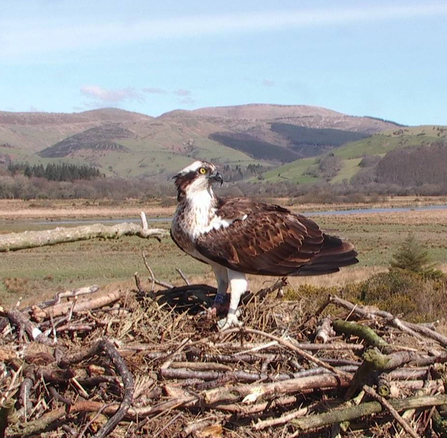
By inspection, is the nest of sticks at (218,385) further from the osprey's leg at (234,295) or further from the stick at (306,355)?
the osprey's leg at (234,295)

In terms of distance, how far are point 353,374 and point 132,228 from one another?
7.77ft

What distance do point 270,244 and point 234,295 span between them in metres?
0.81

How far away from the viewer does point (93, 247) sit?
172 feet

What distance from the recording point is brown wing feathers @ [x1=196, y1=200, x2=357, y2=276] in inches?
271

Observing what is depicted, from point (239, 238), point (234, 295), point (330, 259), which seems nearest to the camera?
point (234, 295)

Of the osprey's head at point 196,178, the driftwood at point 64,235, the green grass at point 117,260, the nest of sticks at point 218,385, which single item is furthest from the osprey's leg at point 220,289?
the green grass at point 117,260

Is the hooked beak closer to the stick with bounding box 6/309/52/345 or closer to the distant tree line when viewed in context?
the stick with bounding box 6/309/52/345

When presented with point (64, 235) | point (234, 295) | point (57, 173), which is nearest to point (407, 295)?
point (234, 295)

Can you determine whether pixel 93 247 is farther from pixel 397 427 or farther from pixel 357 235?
pixel 397 427

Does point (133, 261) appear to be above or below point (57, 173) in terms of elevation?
below

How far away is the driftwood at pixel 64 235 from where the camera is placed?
5406mm

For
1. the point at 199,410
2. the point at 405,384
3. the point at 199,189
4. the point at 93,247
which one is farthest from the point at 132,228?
the point at 93,247

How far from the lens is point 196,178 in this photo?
686 centimetres

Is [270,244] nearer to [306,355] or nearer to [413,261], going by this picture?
[306,355]
